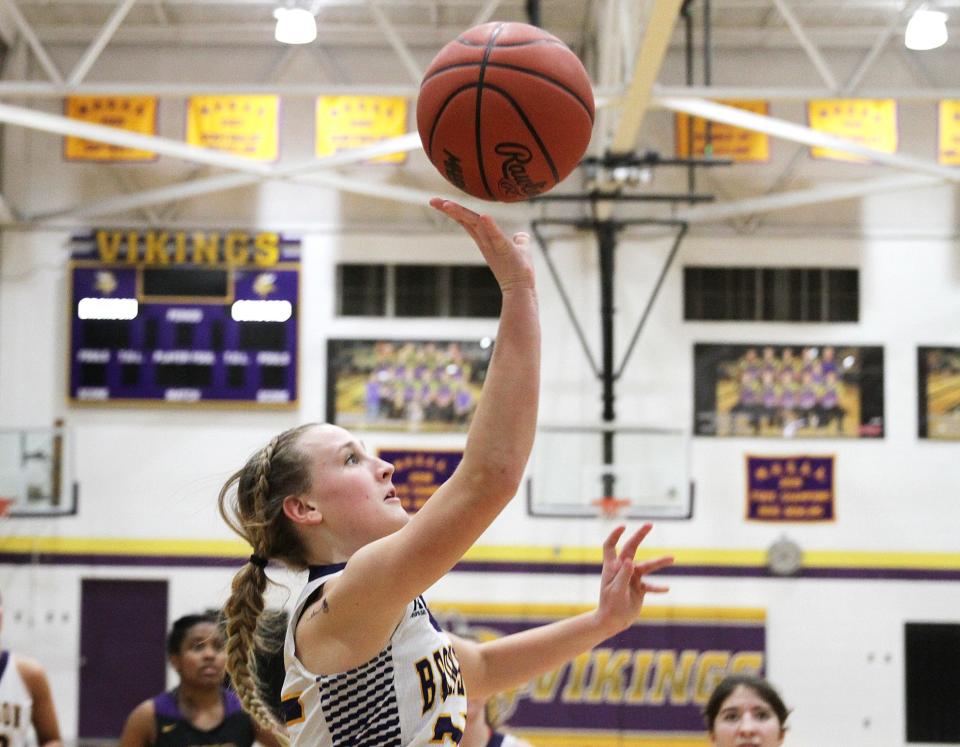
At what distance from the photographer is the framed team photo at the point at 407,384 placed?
34.1 feet

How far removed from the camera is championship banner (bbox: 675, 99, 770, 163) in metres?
10.6

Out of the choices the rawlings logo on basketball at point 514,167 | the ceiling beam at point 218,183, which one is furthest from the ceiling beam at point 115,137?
the rawlings logo on basketball at point 514,167

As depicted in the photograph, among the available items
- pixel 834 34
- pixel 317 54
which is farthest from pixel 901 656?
pixel 317 54

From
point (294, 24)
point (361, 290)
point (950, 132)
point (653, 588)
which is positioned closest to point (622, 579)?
point (653, 588)

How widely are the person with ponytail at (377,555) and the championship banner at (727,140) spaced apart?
873cm

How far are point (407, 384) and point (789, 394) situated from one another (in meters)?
3.46

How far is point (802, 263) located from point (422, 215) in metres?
3.54

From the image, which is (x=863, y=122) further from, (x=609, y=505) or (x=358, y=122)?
(x=358, y=122)

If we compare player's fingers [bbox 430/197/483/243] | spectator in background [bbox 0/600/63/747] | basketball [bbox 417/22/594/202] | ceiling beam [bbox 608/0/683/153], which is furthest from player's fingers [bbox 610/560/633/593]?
ceiling beam [bbox 608/0/683/153]

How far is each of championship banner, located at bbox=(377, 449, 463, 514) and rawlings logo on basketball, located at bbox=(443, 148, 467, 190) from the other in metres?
7.81

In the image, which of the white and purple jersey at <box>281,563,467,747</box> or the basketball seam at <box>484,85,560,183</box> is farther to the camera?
the basketball seam at <box>484,85,560,183</box>

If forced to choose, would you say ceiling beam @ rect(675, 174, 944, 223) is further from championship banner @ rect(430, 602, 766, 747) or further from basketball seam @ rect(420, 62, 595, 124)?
basketball seam @ rect(420, 62, 595, 124)

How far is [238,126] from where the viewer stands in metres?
10.4

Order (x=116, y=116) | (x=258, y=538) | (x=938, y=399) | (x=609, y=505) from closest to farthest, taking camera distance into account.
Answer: (x=258, y=538)
(x=609, y=505)
(x=938, y=399)
(x=116, y=116)
